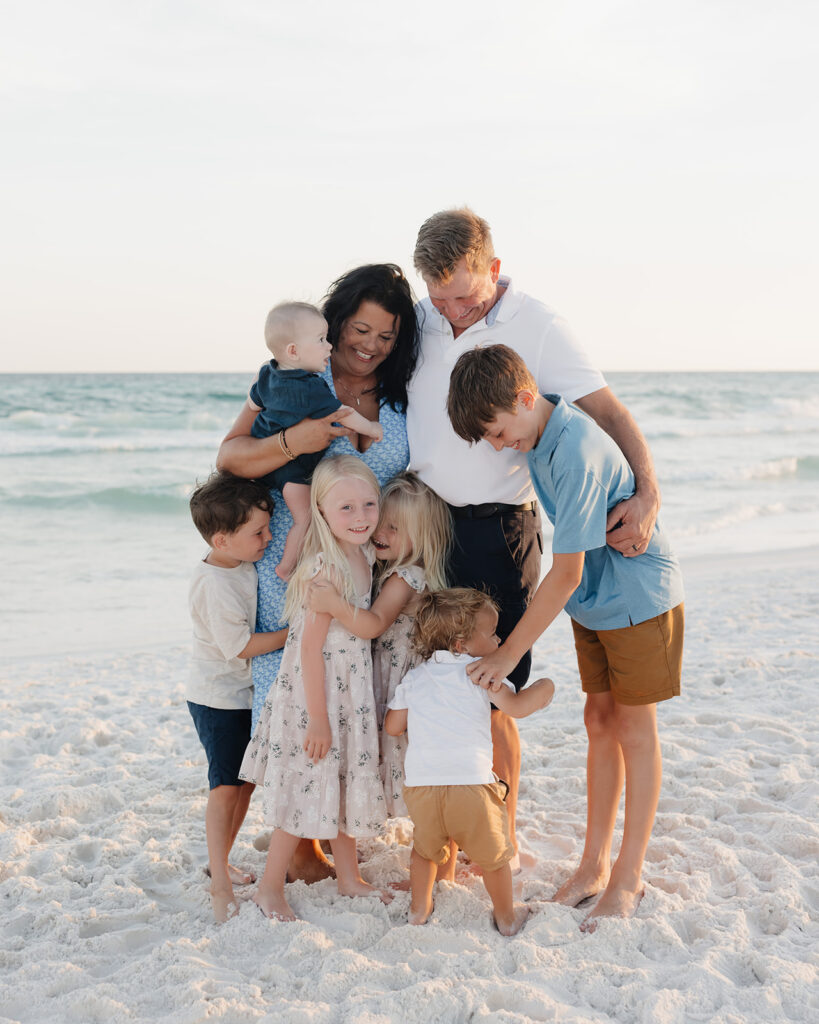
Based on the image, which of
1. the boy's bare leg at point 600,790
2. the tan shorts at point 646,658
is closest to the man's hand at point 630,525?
the tan shorts at point 646,658

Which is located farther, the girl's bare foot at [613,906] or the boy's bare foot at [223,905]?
the boy's bare foot at [223,905]

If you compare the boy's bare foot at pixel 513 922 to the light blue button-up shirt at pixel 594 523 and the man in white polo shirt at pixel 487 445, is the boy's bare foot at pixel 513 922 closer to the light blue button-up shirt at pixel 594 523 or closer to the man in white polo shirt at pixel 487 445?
the man in white polo shirt at pixel 487 445

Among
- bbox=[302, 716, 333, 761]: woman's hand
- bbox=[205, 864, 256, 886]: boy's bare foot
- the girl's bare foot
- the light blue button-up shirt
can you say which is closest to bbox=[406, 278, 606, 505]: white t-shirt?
the light blue button-up shirt

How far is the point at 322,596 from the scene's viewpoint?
9.07ft

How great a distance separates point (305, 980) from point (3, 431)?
807 inches

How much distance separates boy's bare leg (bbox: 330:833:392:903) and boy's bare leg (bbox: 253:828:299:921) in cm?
17

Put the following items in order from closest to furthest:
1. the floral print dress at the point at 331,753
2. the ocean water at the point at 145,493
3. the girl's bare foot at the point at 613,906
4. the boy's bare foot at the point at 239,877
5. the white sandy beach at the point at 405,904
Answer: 1. the white sandy beach at the point at 405,904
2. the girl's bare foot at the point at 613,906
3. the floral print dress at the point at 331,753
4. the boy's bare foot at the point at 239,877
5. the ocean water at the point at 145,493

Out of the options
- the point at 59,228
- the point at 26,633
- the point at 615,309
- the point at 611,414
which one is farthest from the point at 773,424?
the point at 611,414

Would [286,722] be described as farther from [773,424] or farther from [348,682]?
[773,424]

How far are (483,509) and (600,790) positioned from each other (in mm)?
1055

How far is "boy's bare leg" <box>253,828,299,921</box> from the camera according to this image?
9.26ft

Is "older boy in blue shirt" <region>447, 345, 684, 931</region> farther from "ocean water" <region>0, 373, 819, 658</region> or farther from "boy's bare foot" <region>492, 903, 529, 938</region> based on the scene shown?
"ocean water" <region>0, 373, 819, 658</region>

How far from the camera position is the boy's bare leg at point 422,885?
2.77m

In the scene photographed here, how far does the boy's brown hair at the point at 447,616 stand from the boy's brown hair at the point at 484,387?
20.6 inches
